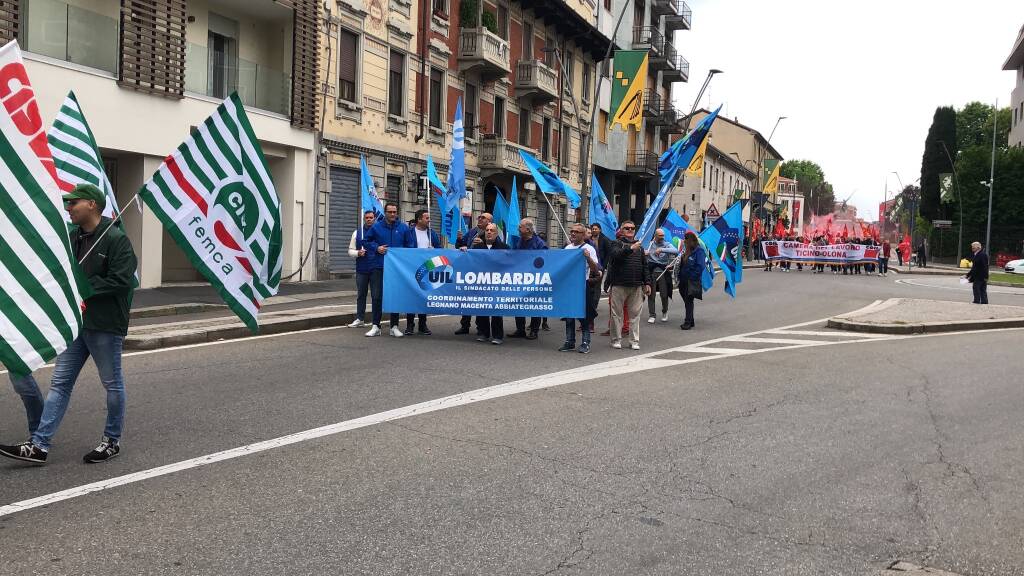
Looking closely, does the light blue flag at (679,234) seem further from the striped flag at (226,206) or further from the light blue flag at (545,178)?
the striped flag at (226,206)

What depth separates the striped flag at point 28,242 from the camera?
16.2 feet

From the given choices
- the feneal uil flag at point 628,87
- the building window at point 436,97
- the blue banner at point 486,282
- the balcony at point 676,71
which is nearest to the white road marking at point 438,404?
the blue banner at point 486,282

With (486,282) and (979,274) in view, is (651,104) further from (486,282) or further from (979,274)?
(486,282)

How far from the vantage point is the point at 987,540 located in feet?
15.5

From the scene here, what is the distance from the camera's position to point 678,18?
5712 centimetres

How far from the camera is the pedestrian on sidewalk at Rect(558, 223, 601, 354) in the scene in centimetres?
1206

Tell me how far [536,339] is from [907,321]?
25.2 ft

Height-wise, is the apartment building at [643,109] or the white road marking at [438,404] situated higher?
the apartment building at [643,109]

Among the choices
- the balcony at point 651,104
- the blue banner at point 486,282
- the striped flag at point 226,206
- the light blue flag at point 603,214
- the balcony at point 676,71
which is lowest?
the blue banner at point 486,282

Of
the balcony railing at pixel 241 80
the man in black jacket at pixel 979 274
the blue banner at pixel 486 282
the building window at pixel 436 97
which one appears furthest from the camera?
the building window at pixel 436 97

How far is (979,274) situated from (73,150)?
826 inches

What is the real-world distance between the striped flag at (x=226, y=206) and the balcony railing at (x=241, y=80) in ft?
47.4

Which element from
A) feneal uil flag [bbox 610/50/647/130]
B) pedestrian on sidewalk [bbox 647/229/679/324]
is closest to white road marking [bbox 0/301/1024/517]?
pedestrian on sidewalk [bbox 647/229/679/324]

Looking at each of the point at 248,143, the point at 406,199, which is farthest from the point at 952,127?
the point at 248,143
